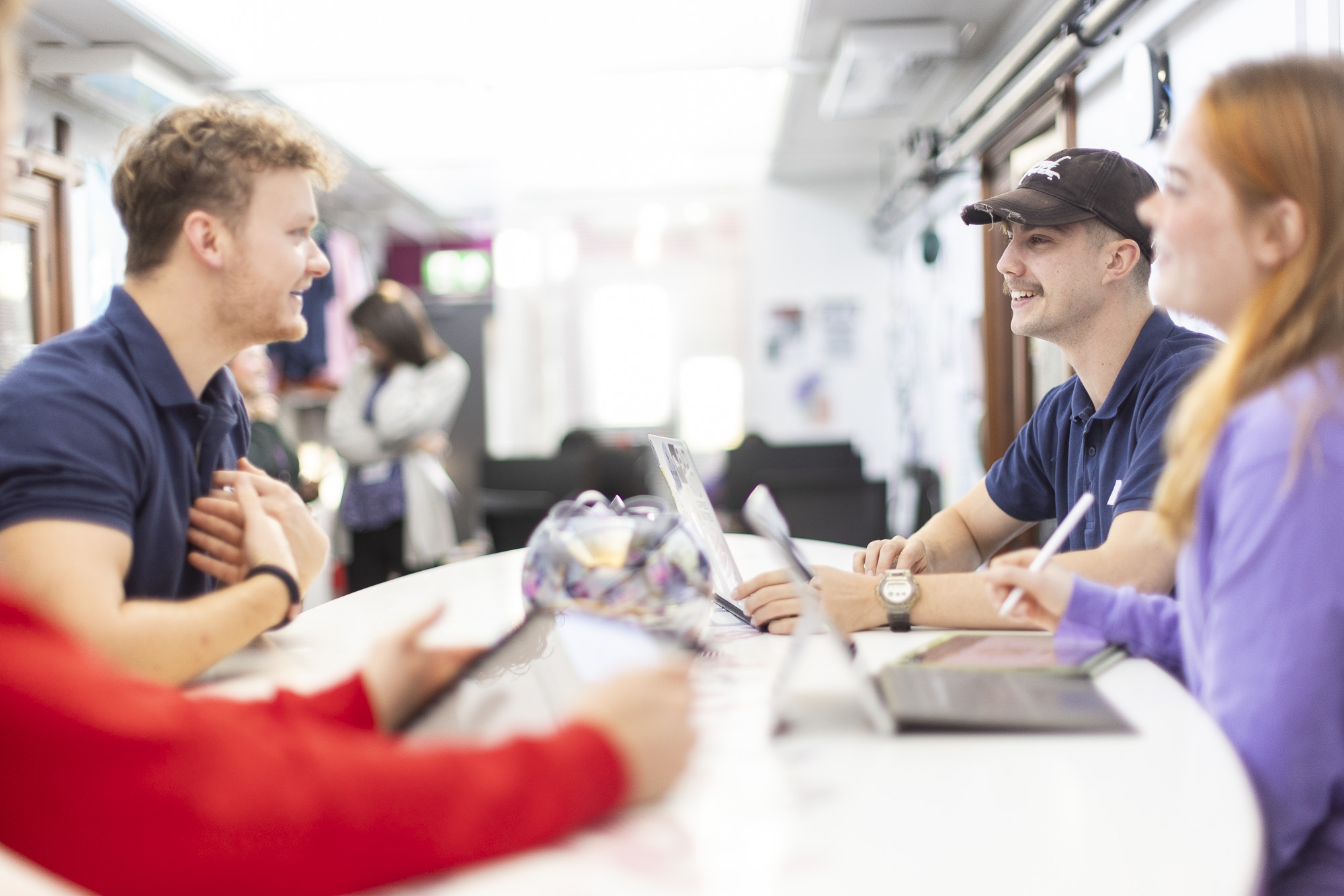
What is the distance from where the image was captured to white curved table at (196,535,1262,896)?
636 millimetres

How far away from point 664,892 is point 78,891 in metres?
0.35

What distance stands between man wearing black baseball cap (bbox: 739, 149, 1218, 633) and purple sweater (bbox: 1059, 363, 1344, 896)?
21.8 inches

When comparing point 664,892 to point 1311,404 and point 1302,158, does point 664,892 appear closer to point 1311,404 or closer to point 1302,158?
point 1311,404

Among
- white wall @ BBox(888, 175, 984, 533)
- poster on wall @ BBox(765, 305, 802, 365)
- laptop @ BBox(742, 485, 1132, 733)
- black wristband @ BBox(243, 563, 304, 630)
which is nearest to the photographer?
laptop @ BBox(742, 485, 1132, 733)

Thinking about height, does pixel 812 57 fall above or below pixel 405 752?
above

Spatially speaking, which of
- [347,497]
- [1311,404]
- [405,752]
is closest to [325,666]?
[405,752]

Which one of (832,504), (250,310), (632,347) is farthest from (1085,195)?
(632,347)

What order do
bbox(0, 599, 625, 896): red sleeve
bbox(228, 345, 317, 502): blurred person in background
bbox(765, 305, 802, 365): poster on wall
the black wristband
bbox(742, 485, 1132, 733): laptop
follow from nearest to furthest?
bbox(0, 599, 625, 896): red sleeve < bbox(742, 485, 1132, 733): laptop < the black wristband < bbox(228, 345, 317, 502): blurred person in background < bbox(765, 305, 802, 365): poster on wall

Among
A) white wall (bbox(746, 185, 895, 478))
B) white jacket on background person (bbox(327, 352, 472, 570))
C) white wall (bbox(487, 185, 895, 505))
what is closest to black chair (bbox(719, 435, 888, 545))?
white jacket on background person (bbox(327, 352, 472, 570))

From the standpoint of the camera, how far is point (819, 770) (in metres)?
0.82

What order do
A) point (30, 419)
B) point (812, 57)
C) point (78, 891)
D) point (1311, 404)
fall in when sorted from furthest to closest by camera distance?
point (812, 57), point (30, 419), point (1311, 404), point (78, 891)

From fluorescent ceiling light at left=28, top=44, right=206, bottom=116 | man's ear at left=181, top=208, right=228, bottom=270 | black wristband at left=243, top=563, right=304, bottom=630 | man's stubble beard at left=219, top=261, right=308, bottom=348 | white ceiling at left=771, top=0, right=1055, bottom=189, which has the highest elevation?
white ceiling at left=771, top=0, right=1055, bottom=189

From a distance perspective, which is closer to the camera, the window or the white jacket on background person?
the white jacket on background person

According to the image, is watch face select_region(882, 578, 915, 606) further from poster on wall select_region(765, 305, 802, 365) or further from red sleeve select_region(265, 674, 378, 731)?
poster on wall select_region(765, 305, 802, 365)
